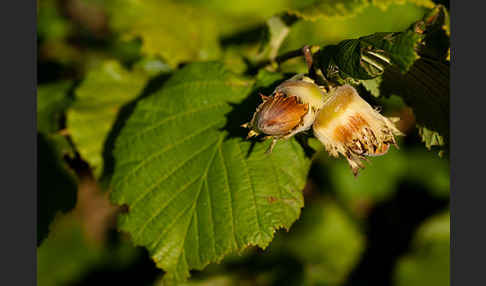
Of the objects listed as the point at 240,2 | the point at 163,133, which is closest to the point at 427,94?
the point at 163,133

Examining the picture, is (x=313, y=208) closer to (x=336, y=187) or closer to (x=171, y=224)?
(x=336, y=187)

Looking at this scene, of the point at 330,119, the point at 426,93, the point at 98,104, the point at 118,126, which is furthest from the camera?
the point at 98,104

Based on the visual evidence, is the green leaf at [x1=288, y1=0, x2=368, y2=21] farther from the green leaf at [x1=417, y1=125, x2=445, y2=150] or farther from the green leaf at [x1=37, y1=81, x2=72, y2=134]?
the green leaf at [x1=37, y1=81, x2=72, y2=134]

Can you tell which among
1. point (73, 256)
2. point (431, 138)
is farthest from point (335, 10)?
point (73, 256)

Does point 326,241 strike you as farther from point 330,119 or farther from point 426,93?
point 330,119

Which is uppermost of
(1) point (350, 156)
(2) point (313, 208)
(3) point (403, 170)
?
(1) point (350, 156)
